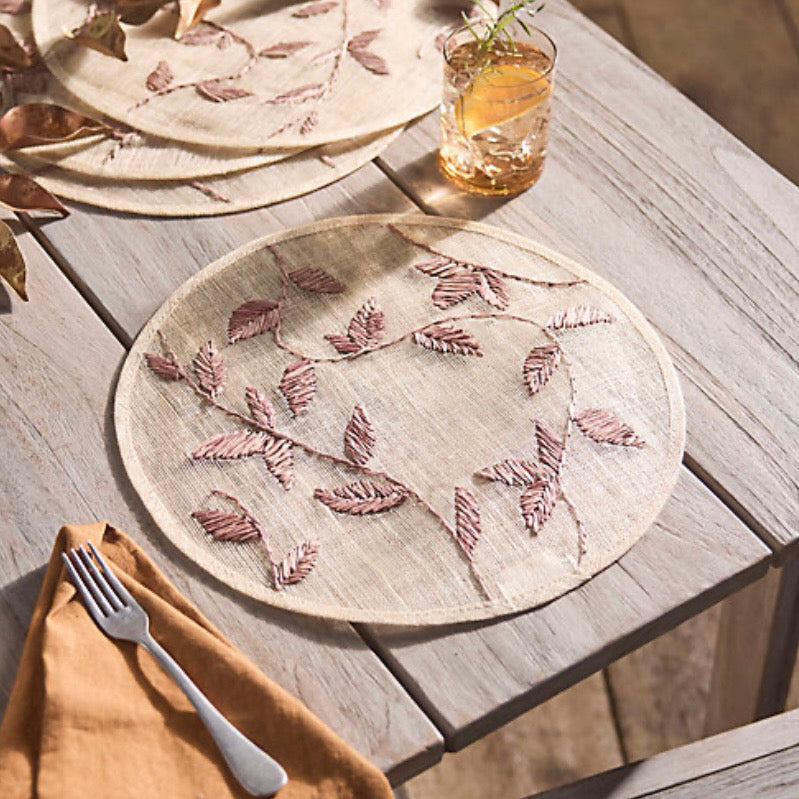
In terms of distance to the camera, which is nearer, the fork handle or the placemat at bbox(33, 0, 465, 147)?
the fork handle

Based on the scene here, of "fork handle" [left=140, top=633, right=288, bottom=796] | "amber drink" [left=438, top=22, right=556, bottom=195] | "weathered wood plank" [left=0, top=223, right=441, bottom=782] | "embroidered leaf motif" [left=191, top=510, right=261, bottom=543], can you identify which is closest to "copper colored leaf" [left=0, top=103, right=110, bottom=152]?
"weathered wood plank" [left=0, top=223, right=441, bottom=782]

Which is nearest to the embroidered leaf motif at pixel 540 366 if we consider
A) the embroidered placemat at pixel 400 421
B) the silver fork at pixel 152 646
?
the embroidered placemat at pixel 400 421

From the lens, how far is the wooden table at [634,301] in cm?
81

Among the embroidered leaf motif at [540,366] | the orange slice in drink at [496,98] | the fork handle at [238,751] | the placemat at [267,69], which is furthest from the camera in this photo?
the placemat at [267,69]

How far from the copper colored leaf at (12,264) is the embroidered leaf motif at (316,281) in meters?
0.21

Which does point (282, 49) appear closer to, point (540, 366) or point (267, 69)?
point (267, 69)

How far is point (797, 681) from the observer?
1.80 metres

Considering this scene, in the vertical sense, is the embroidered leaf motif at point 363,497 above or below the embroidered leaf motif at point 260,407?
below

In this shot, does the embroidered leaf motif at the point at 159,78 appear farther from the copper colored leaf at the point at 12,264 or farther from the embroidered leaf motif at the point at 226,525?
the embroidered leaf motif at the point at 226,525

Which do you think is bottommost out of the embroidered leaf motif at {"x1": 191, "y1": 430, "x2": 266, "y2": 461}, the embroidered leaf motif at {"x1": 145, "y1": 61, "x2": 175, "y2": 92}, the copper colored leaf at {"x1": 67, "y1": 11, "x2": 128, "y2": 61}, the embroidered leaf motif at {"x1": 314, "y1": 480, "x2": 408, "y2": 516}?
the embroidered leaf motif at {"x1": 314, "y1": 480, "x2": 408, "y2": 516}

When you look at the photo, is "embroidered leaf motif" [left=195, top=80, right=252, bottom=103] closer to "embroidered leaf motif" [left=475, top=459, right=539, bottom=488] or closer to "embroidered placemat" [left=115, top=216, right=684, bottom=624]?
"embroidered placemat" [left=115, top=216, right=684, bottom=624]

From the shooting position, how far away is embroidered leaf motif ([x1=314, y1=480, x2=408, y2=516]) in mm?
881

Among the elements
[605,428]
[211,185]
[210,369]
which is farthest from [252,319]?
[605,428]

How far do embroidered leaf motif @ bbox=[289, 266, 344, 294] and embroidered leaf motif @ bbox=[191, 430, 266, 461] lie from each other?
155mm
